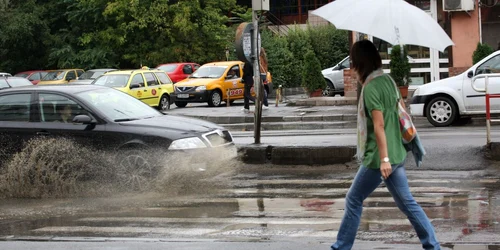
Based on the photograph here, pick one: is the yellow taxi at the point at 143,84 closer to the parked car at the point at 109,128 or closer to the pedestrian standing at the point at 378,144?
the parked car at the point at 109,128

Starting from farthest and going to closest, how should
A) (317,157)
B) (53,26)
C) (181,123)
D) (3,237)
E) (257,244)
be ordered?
(53,26)
(317,157)
(181,123)
(3,237)
(257,244)

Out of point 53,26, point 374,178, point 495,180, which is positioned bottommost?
point 495,180

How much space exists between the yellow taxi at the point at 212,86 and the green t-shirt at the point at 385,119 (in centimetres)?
2424

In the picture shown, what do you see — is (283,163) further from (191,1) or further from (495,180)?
(191,1)

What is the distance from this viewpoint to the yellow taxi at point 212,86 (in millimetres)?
31047

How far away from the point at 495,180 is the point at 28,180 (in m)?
6.06

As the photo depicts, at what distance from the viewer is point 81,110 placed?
11883mm

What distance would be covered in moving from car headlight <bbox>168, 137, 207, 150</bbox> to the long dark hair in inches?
197

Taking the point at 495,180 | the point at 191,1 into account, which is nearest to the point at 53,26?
the point at 191,1

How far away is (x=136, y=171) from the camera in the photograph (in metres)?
11.3

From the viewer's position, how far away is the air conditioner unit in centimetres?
2730

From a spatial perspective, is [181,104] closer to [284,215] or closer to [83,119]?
[83,119]

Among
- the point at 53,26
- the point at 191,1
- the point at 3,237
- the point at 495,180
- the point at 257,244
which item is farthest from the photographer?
the point at 53,26

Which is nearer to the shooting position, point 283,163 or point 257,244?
point 257,244
